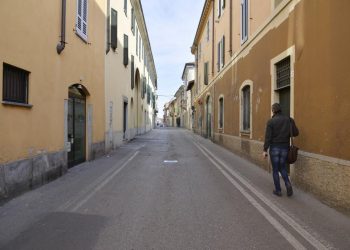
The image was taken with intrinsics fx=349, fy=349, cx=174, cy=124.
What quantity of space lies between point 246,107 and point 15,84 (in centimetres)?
925

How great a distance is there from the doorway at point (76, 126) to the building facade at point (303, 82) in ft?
18.7

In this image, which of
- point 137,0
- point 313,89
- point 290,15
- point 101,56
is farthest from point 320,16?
point 137,0

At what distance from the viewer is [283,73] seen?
9039 mm

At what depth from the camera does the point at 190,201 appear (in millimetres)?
6367

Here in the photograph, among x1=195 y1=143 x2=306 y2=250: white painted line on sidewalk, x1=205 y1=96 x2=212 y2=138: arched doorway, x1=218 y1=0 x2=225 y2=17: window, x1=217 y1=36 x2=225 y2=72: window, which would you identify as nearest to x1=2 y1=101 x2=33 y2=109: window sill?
x1=195 y1=143 x2=306 y2=250: white painted line on sidewalk

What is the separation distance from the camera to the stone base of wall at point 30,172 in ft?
20.2

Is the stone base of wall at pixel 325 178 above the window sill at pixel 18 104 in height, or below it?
below

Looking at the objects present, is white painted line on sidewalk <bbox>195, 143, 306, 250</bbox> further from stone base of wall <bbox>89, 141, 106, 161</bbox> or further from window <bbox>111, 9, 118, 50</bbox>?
window <bbox>111, 9, 118, 50</bbox>

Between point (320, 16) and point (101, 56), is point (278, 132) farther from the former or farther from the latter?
point (101, 56)

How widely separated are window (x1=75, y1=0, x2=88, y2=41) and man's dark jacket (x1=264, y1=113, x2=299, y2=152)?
6.48 m

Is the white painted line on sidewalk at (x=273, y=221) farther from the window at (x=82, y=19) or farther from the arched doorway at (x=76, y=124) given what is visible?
the window at (x=82, y=19)

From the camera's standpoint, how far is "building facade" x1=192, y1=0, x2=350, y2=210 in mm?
5754

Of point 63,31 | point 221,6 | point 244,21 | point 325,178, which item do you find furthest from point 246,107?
point 221,6

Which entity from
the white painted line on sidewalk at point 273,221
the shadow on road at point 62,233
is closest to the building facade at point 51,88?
the shadow on road at point 62,233
